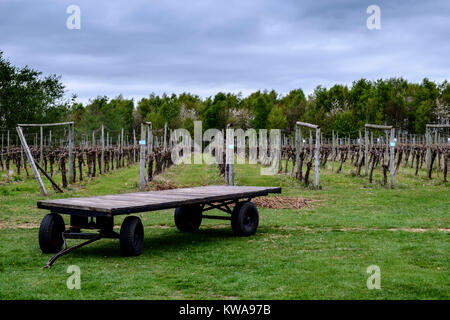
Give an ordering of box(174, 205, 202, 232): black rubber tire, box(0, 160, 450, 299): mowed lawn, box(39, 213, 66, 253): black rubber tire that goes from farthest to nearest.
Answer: box(174, 205, 202, 232): black rubber tire < box(39, 213, 66, 253): black rubber tire < box(0, 160, 450, 299): mowed lawn

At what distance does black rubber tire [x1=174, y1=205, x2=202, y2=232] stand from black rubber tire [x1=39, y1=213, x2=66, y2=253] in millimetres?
2741

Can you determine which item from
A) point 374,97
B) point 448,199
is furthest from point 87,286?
point 374,97

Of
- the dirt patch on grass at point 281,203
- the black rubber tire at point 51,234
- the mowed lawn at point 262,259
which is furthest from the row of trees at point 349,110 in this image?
the black rubber tire at point 51,234

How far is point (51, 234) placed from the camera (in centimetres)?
795

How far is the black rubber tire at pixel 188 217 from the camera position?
10406 millimetres

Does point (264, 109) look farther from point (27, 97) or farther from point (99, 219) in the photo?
point (99, 219)

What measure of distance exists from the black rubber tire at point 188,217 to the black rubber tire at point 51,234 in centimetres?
274

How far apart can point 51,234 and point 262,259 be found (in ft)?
10.3

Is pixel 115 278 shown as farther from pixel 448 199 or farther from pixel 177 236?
pixel 448 199

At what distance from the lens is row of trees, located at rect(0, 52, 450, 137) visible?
46250mm

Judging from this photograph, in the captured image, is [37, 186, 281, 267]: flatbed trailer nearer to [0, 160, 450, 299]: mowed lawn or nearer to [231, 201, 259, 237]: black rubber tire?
[0, 160, 450, 299]: mowed lawn

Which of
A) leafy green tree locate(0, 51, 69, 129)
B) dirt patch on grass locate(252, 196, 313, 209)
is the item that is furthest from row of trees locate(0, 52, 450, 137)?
dirt patch on grass locate(252, 196, 313, 209)

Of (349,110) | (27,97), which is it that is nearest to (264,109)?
(349,110)
